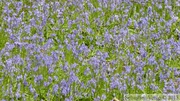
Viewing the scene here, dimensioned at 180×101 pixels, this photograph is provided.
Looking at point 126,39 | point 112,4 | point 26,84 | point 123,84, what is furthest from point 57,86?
point 112,4

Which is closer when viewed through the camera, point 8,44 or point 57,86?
point 57,86

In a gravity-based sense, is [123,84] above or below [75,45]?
below

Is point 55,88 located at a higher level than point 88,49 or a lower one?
lower

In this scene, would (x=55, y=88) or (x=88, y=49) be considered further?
(x=88, y=49)

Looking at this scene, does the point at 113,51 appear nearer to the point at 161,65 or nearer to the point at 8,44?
the point at 161,65

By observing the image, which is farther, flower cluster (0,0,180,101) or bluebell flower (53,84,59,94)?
flower cluster (0,0,180,101)

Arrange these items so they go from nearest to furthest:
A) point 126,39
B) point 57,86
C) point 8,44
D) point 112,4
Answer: point 57,86 < point 8,44 < point 126,39 < point 112,4

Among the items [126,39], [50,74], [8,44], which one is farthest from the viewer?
[126,39]

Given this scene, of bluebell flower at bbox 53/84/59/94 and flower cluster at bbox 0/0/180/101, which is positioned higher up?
flower cluster at bbox 0/0/180/101

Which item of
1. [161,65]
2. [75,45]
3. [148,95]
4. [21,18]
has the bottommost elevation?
[148,95]

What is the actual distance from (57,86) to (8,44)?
1176mm

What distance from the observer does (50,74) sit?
4.95m

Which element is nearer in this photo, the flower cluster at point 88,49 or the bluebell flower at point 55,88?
the bluebell flower at point 55,88

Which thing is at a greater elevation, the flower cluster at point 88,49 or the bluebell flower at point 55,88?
the flower cluster at point 88,49
